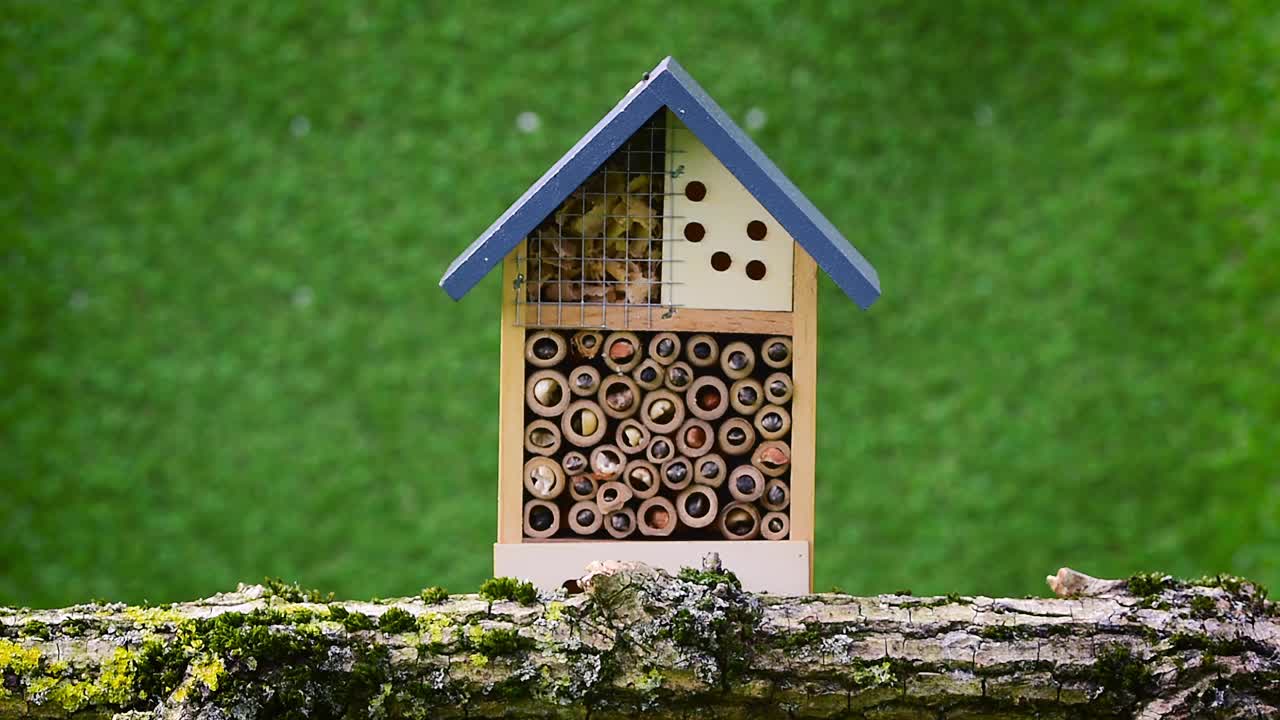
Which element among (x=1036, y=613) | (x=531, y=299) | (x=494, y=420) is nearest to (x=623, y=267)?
(x=531, y=299)

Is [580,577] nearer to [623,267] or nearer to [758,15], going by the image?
[623,267]

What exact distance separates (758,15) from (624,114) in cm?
114

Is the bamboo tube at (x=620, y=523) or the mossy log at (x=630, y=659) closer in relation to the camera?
the mossy log at (x=630, y=659)

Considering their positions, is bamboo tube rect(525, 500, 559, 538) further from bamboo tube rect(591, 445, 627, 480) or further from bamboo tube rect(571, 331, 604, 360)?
bamboo tube rect(571, 331, 604, 360)

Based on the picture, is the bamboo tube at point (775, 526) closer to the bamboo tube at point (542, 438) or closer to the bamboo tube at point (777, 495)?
the bamboo tube at point (777, 495)

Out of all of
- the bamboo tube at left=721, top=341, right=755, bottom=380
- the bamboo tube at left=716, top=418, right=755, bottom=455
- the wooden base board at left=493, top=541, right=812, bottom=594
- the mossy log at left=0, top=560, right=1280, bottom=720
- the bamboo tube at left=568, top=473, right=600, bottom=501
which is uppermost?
the bamboo tube at left=721, top=341, right=755, bottom=380

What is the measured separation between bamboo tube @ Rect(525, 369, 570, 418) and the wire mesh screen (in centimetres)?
6

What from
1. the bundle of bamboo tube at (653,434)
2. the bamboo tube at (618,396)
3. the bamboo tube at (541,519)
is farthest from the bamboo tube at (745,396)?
the bamboo tube at (541,519)

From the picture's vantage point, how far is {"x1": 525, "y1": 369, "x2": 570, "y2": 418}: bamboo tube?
4.32 feet

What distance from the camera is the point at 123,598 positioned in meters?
2.29

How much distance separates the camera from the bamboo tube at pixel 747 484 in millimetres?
1322

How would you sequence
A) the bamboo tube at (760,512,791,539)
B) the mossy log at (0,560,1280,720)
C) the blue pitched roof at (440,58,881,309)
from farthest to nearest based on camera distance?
the bamboo tube at (760,512,791,539) → the blue pitched roof at (440,58,881,309) → the mossy log at (0,560,1280,720)

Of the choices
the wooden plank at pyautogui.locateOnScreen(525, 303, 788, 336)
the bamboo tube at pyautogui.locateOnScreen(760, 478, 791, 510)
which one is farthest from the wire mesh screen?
the bamboo tube at pyautogui.locateOnScreen(760, 478, 791, 510)

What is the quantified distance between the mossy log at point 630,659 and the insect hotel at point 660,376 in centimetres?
16
